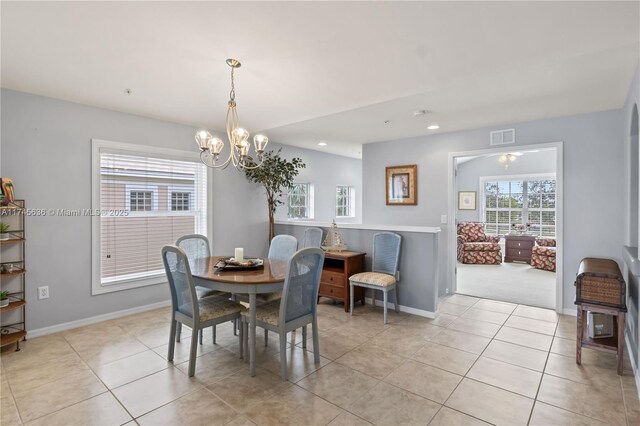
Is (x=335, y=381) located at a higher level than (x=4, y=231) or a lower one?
lower

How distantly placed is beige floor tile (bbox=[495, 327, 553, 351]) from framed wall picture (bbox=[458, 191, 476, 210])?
18.7 ft

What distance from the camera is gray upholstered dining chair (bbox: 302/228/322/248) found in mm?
4746

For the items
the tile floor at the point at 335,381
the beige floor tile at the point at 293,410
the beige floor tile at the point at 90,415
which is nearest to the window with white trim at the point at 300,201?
the tile floor at the point at 335,381

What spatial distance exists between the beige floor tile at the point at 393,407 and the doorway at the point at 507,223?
3239mm

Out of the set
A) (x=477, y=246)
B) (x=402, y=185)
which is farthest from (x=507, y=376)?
(x=477, y=246)

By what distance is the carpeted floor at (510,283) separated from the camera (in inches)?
182

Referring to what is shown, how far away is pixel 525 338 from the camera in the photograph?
3.22m

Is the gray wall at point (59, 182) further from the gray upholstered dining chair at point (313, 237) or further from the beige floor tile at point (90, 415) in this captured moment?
the gray upholstered dining chair at point (313, 237)

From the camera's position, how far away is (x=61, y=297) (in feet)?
11.3

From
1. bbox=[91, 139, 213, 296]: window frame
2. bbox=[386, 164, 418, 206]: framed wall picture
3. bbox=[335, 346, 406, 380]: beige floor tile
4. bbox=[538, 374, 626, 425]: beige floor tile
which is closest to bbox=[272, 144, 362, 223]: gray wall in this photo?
bbox=[386, 164, 418, 206]: framed wall picture

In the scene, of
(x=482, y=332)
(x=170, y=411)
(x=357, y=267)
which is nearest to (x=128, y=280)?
(x=170, y=411)

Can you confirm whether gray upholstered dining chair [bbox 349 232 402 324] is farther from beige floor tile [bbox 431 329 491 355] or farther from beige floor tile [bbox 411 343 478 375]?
beige floor tile [bbox 411 343 478 375]

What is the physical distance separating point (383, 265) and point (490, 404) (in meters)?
2.02

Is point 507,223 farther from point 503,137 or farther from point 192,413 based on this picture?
point 192,413
